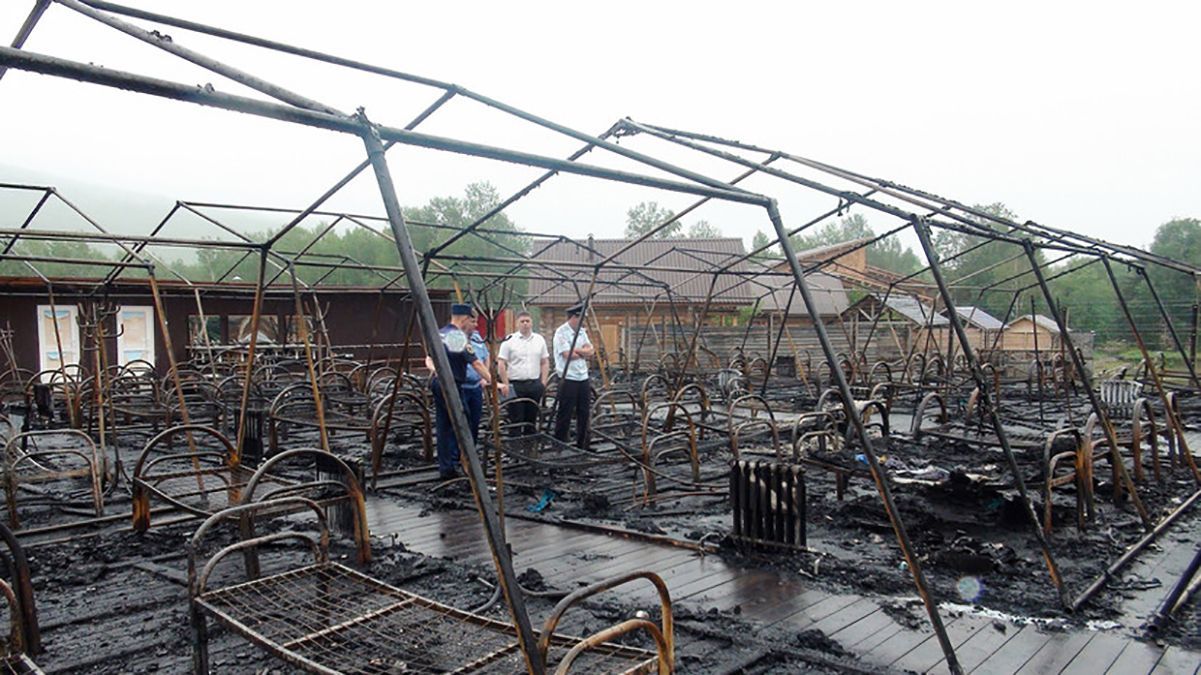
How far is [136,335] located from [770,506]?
16.8 meters

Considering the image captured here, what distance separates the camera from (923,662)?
3664mm

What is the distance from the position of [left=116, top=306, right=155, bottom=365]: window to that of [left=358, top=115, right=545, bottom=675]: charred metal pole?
1735cm

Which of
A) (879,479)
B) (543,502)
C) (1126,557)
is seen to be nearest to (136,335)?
(543,502)

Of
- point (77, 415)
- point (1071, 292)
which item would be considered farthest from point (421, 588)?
point (1071, 292)

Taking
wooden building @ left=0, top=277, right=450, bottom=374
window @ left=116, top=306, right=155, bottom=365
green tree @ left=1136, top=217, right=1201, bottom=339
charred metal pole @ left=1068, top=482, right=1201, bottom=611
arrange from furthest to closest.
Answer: green tree @ left=1136, top=217, right=1201, bottom=339 < window @ left=116, top=306, right=155, bottom=365 < wooden building @ left=0, top=277, right=450, bottom=374 < charred metal pole @ left=1068, top=482, right=1201, bottom=611

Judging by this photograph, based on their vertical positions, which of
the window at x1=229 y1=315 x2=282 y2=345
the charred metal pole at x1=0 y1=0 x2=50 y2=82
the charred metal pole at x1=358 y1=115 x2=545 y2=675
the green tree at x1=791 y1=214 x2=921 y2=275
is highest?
the green tree at x1=791 y1=214 x2=921 y2=275

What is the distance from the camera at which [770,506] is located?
525 cm

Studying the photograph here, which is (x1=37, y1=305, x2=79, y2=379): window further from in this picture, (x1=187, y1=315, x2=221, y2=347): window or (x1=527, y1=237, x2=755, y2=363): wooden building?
(x1=527, y1=237, x2=755, y2=363): wooden building

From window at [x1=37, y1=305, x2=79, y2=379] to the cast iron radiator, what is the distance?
15408 mm

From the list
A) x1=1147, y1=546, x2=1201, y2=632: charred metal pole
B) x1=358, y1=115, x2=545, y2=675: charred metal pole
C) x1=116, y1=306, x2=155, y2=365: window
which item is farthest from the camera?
x1=116, y1=306, x2=155, y2=365: window

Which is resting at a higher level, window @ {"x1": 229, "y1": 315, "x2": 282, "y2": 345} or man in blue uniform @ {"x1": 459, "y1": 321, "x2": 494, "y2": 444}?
window @ {"x1": 229, "y1": 315, "x2": 282, "y2": 345}

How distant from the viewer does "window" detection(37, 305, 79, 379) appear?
16.3 m

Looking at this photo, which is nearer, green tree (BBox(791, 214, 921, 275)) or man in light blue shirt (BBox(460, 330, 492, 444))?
man in light blue shirt (BBox(460, 330, 492, 444))

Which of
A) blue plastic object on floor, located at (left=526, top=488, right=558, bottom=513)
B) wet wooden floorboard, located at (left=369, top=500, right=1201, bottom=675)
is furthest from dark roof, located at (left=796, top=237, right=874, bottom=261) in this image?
wet wooden floorboard, located at (left=369, top=500, right=1201, bottom=675)
